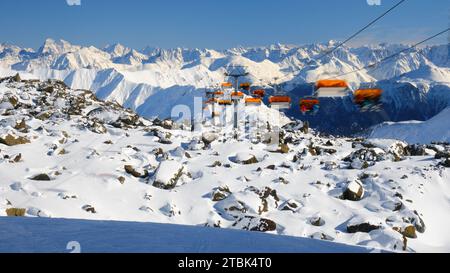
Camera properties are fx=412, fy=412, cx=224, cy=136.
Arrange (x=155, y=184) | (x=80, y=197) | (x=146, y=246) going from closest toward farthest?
1. (x=146, y=246)
2. (x=80, y=197)
3. (x=155, y=184)

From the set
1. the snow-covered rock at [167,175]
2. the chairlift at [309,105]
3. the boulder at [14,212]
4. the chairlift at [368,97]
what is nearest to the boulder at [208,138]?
the snow-covered rock at [167,175]

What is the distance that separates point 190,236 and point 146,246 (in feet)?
4.65

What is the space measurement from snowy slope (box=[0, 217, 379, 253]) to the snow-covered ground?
7782 mm

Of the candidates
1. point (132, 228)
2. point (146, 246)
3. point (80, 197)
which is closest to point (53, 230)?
point (132, 228)

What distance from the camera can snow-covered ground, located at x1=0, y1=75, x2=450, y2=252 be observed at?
21203 millimetres

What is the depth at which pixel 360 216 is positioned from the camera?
22281mm

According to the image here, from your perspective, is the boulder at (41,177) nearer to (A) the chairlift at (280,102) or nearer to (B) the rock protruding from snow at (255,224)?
(B) the rock protruding from snow at (255,224)

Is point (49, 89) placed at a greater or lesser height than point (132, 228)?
greater

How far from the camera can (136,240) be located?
8.28 m

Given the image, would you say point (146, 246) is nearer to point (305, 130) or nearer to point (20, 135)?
point (20, 135)

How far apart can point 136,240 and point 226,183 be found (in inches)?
736

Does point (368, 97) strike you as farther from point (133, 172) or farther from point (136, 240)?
point (133, 172)

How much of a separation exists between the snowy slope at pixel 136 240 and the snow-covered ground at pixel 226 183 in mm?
7782

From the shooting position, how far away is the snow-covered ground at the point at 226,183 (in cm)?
2120
